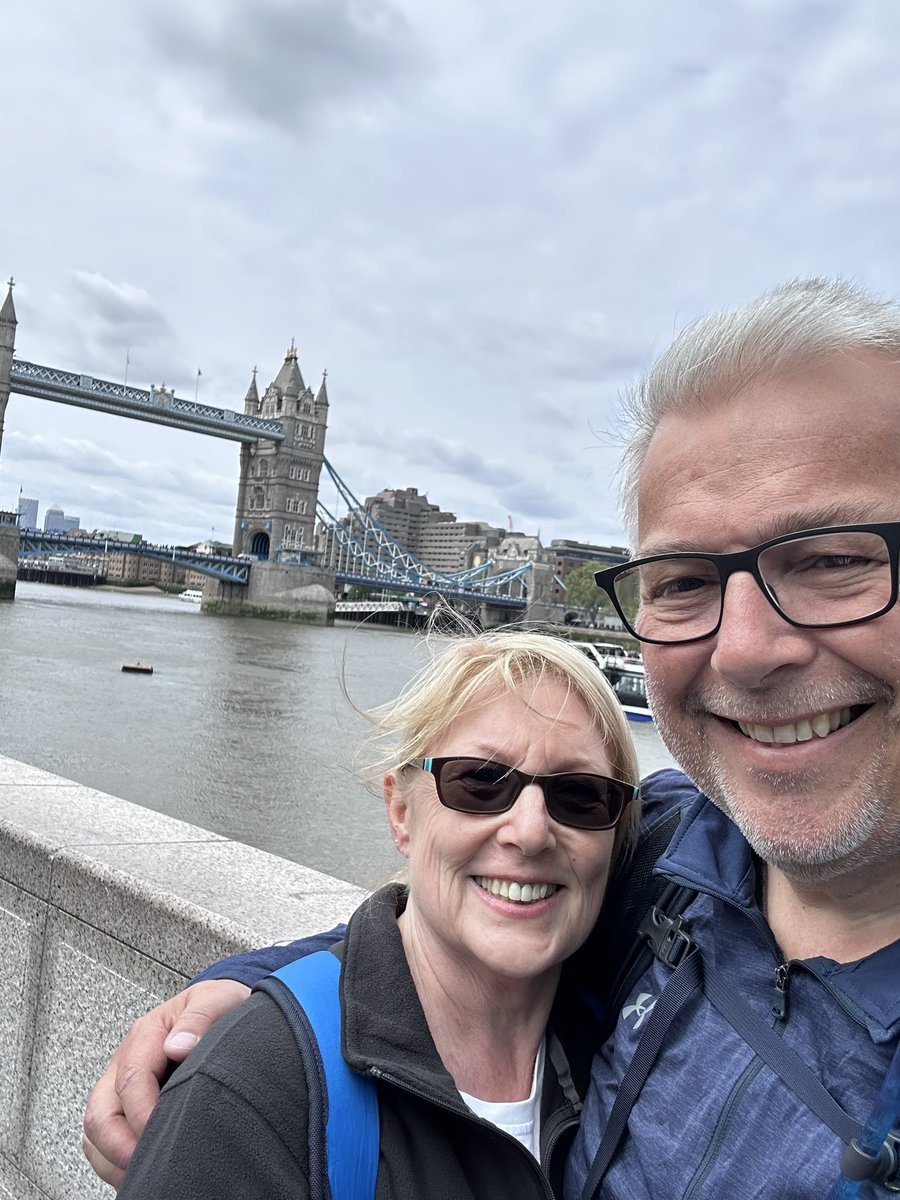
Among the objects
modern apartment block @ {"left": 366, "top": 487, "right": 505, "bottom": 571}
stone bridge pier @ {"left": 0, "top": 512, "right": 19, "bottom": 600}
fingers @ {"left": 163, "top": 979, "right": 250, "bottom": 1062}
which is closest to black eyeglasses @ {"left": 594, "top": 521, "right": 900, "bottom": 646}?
fingers @ {"left": 163, "top": 979, "right": 250, "bottom": 1062}

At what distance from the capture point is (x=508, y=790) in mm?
1070

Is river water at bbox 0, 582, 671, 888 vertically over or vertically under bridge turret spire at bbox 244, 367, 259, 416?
under

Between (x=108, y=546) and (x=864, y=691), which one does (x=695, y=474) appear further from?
(x=108, y=546)

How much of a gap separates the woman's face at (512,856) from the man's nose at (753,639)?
23cm

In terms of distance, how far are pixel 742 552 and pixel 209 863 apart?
4.48ft

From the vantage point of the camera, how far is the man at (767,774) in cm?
84

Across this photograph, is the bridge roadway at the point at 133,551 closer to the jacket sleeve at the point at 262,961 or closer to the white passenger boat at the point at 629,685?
the white passenger boat at the point at 629,685

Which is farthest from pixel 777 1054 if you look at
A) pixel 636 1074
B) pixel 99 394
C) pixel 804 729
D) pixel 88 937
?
pixel 99 394

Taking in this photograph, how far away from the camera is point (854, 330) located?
96 centimetres

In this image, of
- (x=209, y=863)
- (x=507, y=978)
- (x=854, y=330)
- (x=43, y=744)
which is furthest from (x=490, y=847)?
(x=43, y=744)

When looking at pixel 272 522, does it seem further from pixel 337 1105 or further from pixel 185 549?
pixel 337 1105

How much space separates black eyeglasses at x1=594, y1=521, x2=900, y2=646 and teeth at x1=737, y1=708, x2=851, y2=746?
8 centimetres

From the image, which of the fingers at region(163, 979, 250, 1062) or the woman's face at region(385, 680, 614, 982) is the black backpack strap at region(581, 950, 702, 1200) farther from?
the fingers at region(163, 979, 250, 1062)

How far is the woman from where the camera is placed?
83 centimetres
